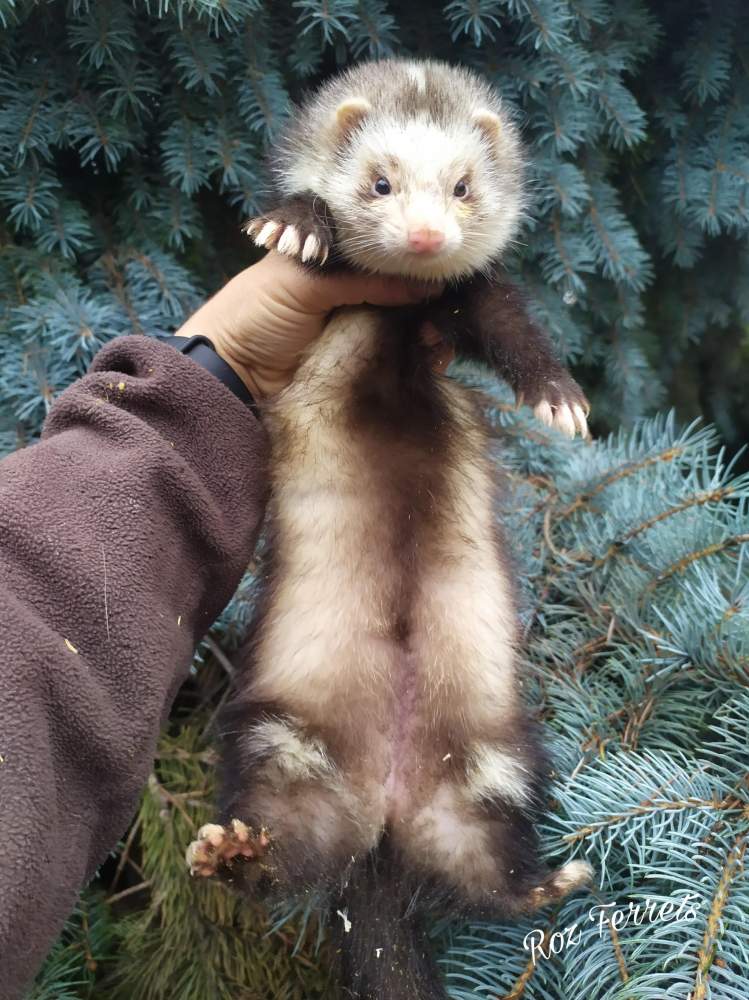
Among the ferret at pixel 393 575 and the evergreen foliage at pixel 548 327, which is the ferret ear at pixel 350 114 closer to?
the ferret at pixel 393 575

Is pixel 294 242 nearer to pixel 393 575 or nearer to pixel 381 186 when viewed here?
pixel 381 186

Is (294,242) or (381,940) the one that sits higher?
(294,242)

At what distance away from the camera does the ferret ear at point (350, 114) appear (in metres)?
1.27

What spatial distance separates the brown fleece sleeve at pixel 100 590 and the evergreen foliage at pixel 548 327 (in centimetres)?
26

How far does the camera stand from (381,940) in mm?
1018

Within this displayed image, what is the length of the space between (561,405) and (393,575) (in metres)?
Result: 0.32

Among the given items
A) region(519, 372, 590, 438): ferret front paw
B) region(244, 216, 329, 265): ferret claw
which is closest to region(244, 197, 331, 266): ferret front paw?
region(244, 216, 329, 265): ferret claw

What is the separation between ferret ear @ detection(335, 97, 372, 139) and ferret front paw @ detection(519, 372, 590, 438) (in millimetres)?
497

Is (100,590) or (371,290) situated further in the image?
(371,290)

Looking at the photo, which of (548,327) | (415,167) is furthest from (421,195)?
(548,327)

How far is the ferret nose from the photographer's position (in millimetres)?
1091

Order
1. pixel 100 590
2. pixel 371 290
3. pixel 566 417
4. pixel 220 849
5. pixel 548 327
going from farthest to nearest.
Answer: pixel 548 327, pixel 371 290, pixel 566 417, pixel 220 849, pixel 100 590

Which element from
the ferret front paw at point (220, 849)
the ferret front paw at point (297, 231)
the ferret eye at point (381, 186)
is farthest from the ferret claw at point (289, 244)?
the ferret front paw at point (220, 849)

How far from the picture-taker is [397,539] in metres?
1.18
